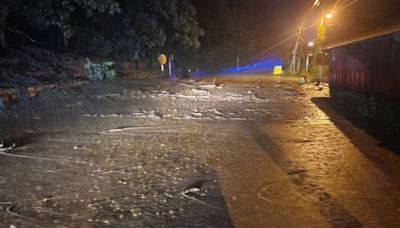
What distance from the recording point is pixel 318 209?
4.27 meters

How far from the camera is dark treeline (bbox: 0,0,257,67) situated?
1752 centimetres

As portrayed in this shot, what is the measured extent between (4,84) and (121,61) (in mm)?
13237

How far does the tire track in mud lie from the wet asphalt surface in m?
0.01

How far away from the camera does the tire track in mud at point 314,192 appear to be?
401 cm

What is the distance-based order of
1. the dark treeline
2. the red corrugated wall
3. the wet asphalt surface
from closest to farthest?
1. the wet asphalt surface
2. the red corrugated wall
3. the dark treeline

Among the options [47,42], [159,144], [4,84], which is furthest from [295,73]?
[159,144]

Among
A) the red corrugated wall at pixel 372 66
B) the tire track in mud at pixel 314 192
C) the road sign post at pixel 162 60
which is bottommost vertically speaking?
the tire track in mud at pixel 314 192

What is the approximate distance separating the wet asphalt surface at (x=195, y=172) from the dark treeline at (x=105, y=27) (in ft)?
27.6

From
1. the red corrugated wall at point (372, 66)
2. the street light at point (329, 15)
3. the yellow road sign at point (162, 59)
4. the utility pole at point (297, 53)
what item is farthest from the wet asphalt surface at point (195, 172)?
the utility pole at point (297, 53)

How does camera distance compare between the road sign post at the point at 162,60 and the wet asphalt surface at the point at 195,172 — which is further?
the road sign post at the point at 162,60

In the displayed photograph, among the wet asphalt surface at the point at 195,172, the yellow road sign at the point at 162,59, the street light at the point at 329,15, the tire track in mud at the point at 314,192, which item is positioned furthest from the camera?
the yellow road sign at the point at 162,59

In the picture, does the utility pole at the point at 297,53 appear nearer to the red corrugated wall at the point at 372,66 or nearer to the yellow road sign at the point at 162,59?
the yellow road sign at the point at 162,59

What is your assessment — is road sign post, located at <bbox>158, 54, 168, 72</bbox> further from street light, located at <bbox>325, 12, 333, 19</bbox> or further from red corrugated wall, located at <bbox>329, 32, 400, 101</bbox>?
red corrugated wall, located at <bbox>329, 32, 400, 101</bbox>

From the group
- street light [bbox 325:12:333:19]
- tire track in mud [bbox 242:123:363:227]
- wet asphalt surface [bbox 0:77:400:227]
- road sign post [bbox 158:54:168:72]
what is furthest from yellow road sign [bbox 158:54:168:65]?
tire track in mud [bbox 242:123:363:227]
